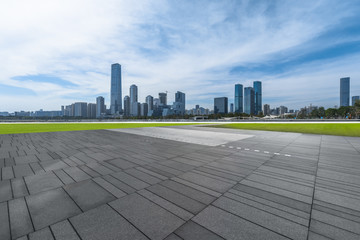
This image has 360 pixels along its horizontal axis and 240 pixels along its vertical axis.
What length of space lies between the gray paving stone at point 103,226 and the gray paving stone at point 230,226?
1.09 m

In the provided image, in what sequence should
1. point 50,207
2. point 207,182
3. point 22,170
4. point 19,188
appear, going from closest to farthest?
point 50,207 < point 19,188 < point 207,182 < point 22,170

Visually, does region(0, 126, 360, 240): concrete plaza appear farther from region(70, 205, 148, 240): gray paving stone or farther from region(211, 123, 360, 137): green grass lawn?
region(211, 123, 360, 137): green grass lawn

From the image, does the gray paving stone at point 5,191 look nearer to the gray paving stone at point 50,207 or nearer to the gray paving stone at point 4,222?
the gray paving stone at point 4,222

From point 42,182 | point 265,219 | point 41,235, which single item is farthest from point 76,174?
point 265,219

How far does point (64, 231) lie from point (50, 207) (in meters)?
1.01

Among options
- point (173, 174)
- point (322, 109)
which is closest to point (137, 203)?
point (173, 174)

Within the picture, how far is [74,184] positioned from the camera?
433cm

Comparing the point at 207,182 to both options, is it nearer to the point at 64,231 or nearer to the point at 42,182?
the point at 64,231

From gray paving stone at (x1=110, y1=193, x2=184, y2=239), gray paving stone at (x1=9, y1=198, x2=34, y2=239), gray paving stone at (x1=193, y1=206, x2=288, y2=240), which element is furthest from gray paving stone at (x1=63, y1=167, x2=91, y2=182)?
gray paving stone at (x1=193, y1=206, x2=288, y2=240)

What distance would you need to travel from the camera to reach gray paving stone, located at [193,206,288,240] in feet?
8.14

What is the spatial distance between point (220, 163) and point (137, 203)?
3604 millimetres

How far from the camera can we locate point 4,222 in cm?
277

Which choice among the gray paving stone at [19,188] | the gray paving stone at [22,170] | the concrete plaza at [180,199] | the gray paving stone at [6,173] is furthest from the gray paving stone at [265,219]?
the gray paving stone at [6,173]

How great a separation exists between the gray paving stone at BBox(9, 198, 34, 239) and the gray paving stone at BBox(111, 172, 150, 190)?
6.52ft
